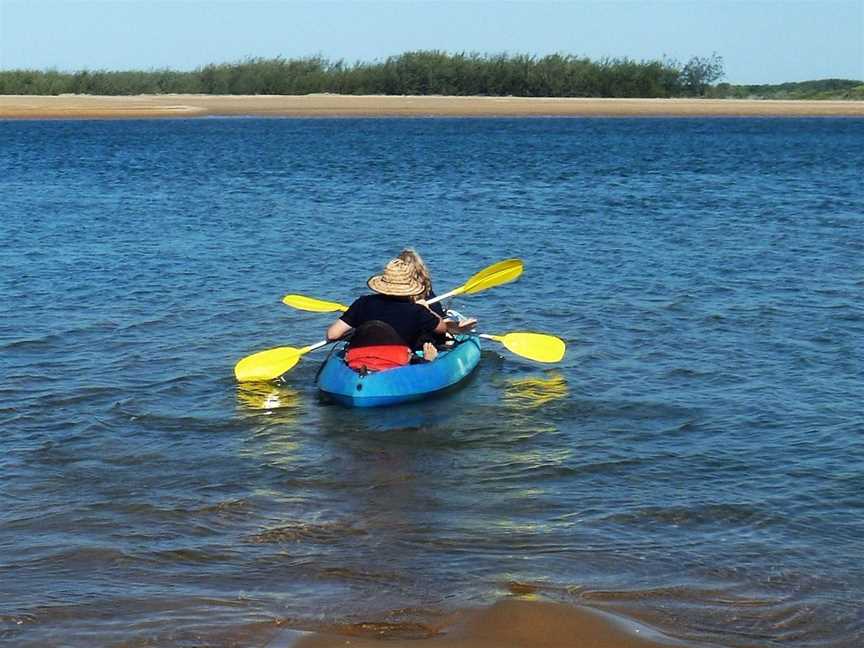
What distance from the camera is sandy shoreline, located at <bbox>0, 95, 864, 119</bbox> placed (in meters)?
70.1

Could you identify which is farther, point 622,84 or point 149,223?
point 622,84

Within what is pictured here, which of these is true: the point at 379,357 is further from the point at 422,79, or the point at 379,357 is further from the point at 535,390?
the point at 422,79

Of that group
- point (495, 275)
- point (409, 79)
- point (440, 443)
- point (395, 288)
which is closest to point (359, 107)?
point (409, 79)

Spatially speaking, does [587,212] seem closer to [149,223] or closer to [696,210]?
[696,210]

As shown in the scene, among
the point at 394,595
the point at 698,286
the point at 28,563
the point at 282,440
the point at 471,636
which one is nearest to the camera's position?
the point at 471,636

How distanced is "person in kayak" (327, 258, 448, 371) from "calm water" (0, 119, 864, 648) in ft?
1.45

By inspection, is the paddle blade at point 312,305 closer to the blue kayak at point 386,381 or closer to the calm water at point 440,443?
the calm water at point 440,443

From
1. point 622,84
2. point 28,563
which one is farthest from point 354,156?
point 622,84

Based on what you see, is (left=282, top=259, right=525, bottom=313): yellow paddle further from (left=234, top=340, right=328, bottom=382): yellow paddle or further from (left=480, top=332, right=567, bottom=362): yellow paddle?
(left=234, top=340, right=328, bottom=382): yellow paddle

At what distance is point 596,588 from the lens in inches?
234

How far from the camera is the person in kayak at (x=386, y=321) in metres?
9.66

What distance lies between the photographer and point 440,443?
28.8 feet

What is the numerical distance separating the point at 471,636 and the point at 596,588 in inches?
36.0

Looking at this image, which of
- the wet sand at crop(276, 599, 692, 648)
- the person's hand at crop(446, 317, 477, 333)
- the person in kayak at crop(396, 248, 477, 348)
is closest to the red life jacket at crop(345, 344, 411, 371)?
the person in kayak at crop(396, 248, 477, 348)
